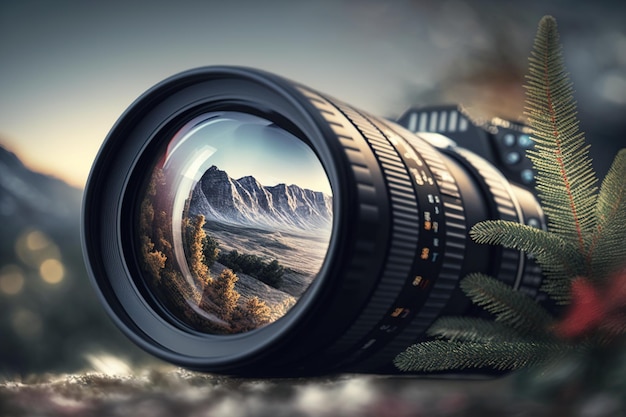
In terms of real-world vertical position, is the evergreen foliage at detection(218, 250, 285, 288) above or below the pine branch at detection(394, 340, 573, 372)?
above

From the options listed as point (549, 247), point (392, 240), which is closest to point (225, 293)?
point (392, 240)

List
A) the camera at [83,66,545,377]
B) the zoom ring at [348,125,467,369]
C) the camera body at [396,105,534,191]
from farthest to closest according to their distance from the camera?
the camera body at [396,105,534,191] < the zoom ring at [348,125,467,369] < the camera at [83,66,545,377]

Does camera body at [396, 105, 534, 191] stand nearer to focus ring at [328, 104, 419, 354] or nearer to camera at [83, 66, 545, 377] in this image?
camera at [83, 66, 545, 377]

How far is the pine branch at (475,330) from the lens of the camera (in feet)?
2.18

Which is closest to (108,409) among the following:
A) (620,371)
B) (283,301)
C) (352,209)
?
(283,301)

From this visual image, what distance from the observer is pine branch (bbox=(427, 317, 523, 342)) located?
663 millimetres

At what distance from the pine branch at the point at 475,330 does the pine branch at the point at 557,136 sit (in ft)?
0.29

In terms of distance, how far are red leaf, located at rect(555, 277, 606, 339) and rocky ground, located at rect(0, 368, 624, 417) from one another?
0.23ft

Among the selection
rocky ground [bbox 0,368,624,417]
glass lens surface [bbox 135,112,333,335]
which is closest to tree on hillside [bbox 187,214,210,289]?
glass lens surface [bbox 135,112,333,335]

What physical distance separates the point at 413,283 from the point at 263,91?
202 millimetres

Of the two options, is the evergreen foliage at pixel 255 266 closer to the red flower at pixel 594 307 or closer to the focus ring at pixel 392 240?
the focus ring at pixel 392 240

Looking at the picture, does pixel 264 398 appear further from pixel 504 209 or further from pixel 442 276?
pixel 504 209

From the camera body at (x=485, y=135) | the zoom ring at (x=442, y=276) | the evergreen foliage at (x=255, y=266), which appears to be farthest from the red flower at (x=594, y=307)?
the camera body at (x=485, y=135)

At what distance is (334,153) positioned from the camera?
58 cm
